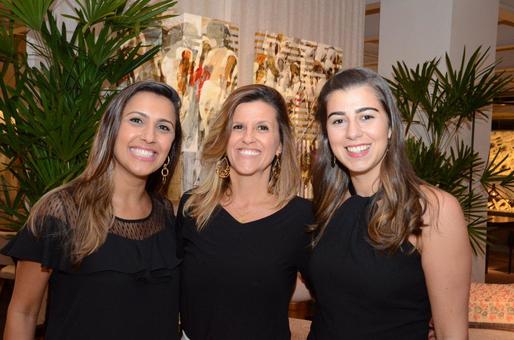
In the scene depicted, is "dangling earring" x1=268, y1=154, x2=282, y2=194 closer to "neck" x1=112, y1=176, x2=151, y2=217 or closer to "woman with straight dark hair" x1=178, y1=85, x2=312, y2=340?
"woman with straight dark hair" x1=178, y1=85, x2=312, y2=340

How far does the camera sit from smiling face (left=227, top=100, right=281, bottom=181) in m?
2.57

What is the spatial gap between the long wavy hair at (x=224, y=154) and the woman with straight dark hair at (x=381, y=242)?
407 mm

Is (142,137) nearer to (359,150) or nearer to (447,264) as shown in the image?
(359,150)

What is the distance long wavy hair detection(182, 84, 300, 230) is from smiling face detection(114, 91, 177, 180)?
0.34 metres

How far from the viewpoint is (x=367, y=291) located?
6.66ft

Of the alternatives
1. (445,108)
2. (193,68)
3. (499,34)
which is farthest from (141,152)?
(499,34)

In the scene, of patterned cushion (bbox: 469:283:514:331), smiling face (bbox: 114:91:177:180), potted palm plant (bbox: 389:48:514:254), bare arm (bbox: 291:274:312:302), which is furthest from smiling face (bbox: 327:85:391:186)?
potted palm plant (bbox: 389:48:514:254)

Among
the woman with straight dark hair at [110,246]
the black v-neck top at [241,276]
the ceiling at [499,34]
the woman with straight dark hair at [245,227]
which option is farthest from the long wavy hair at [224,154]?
the ceiling at [499,34]

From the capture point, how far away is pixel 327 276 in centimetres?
214

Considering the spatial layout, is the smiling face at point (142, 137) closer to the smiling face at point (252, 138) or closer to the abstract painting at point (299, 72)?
the smiling face at point (252, 138)

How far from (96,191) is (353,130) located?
102cm

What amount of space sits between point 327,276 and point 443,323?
17.1 inches

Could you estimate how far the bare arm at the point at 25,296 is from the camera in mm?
2107

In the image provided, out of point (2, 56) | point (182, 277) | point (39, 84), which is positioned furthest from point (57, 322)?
point (2, 56)
